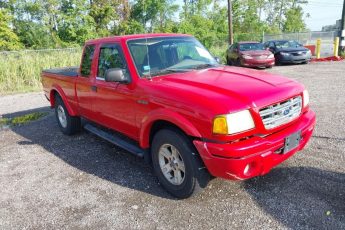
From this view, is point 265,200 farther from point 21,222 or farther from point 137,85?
point 21,222

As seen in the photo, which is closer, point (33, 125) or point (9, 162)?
point (9, 162)

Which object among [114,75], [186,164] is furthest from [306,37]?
[186,164]

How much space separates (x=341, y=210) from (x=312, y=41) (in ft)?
99.2

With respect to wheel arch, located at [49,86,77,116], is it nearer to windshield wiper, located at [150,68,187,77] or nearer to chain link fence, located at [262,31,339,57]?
windshield wiper, located at [150,68,187,77]

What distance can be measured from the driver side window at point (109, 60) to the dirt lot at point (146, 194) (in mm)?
1468

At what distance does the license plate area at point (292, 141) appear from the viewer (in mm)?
3297

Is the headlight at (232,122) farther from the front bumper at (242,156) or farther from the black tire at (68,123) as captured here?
the black tire at (68,123)

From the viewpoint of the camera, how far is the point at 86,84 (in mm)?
5070

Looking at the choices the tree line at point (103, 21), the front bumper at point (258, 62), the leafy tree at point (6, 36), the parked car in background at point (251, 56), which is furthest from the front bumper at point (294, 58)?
the leafy tree at point (6, 36)

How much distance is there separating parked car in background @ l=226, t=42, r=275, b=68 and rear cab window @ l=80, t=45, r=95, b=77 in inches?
461

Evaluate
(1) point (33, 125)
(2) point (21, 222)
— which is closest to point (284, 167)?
(2) point (21, 222)

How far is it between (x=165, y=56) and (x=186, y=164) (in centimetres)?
166

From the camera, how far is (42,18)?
3183 cm

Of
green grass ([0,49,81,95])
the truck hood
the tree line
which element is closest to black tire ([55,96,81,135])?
the truck hood
